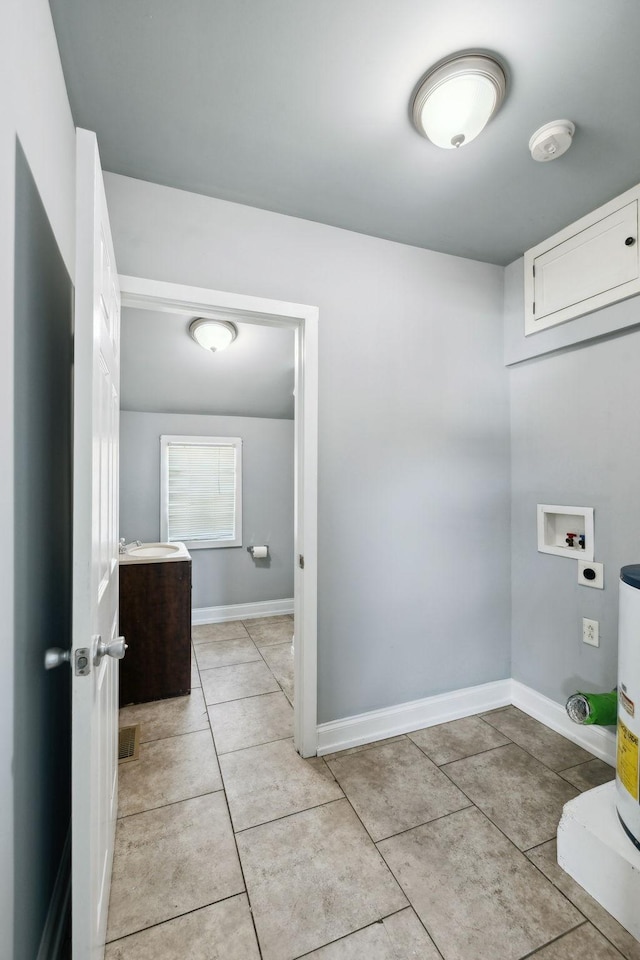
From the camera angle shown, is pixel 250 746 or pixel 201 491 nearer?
pixel 250 746

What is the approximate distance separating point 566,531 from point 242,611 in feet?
9.47

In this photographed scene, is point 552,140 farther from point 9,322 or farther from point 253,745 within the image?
point 253,745

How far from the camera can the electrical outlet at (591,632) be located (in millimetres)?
2082

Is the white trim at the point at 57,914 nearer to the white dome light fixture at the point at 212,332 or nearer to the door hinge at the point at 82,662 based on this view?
the door hinge at the point at 82,662

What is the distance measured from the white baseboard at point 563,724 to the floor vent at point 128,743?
6.70 feet

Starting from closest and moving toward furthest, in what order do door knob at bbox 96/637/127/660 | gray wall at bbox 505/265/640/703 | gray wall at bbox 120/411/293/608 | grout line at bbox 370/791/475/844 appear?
1. door knob at bbox 96/637/127/660
2. grout line at bbox 370/791/475/844
3. gray wall at bbox 505/265/640/703
4. gray wall at bbox 120/411/293/608

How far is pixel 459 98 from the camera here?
1.33 m

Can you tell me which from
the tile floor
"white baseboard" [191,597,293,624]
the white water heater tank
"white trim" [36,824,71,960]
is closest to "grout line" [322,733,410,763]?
the tile floor

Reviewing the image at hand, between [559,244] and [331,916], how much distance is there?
2.84m

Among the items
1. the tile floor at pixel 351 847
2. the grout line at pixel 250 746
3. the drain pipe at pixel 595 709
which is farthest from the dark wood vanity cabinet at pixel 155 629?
the drain pipe at pixel 595 709

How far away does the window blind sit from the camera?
3.95 m

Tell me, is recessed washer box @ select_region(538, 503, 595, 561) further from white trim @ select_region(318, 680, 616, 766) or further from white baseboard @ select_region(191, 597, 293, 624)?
white baseboard @ select_region(191, 597, 293, 624)

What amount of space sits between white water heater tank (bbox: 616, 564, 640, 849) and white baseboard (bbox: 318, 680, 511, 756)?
3.20 feet

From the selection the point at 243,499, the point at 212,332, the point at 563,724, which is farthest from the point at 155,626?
the point at 563,724
